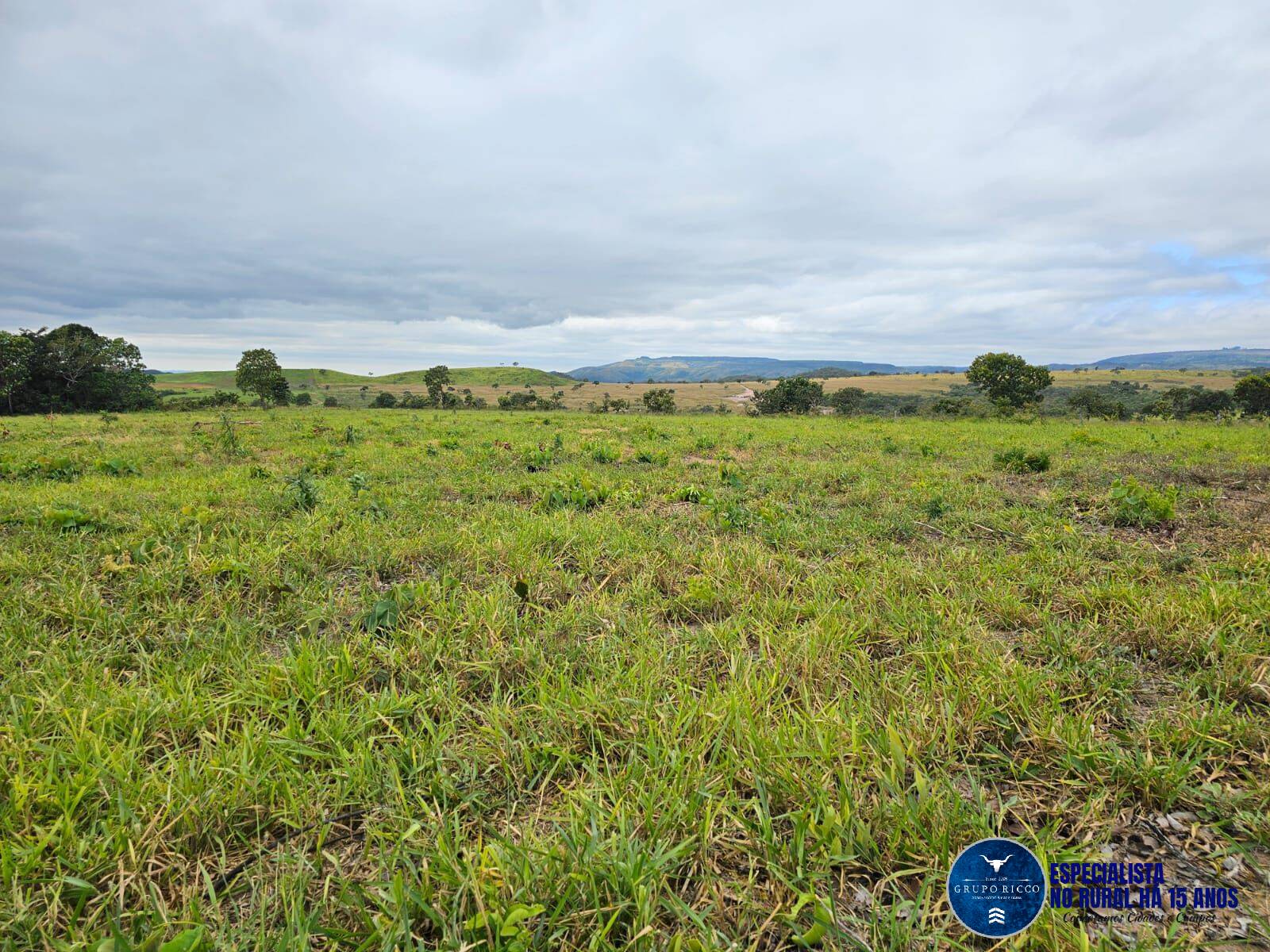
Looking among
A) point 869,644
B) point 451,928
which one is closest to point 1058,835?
point 869,644

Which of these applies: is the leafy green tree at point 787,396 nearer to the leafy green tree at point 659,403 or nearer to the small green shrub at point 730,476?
the leafy green tree at point 659,403

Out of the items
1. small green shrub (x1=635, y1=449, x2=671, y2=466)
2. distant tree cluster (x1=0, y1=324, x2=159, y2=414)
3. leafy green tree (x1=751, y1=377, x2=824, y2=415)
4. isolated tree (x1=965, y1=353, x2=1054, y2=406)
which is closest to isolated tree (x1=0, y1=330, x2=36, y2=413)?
distant tree cluster (x1=0, y1=324, x2=159, y2=414)

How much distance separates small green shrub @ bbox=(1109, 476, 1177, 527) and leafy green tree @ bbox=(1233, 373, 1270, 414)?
3136 inches

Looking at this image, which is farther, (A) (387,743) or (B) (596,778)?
(A) (387,743)

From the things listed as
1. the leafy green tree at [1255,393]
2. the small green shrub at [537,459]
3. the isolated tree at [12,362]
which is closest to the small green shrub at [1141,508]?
the small green shrub at [537,459]

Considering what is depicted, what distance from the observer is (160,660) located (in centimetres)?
320

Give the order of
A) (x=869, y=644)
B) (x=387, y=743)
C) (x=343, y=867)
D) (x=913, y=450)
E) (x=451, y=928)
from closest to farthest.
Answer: (x=451, y=928), (x=343, y=867), (x=387, y=743), (x=869, y=644), (x=913, y=450)

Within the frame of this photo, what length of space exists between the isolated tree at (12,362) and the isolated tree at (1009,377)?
4051 inches

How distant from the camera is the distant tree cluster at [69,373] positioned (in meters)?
47.4

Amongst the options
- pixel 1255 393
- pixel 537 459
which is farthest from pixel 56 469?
pixel 1255 393

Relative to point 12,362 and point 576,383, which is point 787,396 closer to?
point 12,362

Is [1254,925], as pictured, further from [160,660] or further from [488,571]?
[160,660]

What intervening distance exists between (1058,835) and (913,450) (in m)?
12.4

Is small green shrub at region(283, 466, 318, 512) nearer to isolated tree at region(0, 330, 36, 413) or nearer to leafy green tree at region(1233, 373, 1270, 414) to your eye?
isolated tree at region(0, 330, 36, 413)
